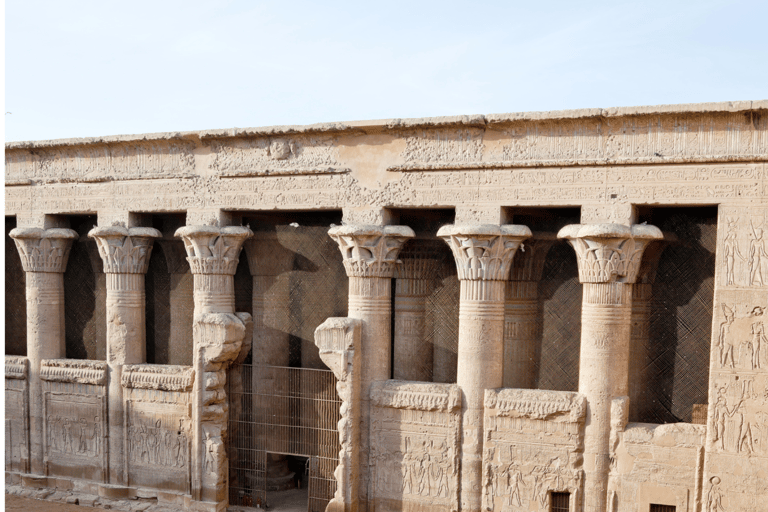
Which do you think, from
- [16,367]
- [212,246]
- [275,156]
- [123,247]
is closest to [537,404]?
[275,156]

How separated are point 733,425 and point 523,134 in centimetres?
396

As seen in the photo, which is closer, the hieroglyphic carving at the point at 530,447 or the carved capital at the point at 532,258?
the hieroglyphic carving at the point at 530,447

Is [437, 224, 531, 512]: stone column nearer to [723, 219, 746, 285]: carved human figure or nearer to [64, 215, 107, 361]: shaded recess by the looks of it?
[723, 219, 746, 285]: carved human figure

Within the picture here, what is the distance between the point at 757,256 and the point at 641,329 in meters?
1.67

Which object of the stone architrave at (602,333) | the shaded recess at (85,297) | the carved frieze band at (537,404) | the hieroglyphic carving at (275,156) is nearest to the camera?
the stone architrave at (602,333)

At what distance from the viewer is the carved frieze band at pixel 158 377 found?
10273 mm

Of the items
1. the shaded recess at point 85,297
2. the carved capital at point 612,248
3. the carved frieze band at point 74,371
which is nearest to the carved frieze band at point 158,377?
the carved frieze band at point 74,371

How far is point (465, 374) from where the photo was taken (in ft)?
29.2

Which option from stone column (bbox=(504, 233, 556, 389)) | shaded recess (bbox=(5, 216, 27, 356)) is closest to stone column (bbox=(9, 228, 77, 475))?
shaded recess (bbox=(5, 216, 27, 356))

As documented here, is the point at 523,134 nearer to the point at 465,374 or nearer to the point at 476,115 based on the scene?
the point at 476,115

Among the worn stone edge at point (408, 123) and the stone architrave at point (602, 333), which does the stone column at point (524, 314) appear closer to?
the stone architrave at point (602, 333)

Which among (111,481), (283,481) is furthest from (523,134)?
(111,481)

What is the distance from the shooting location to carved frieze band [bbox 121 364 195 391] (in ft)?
33.7

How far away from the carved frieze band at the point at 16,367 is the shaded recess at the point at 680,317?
9.07 metres
